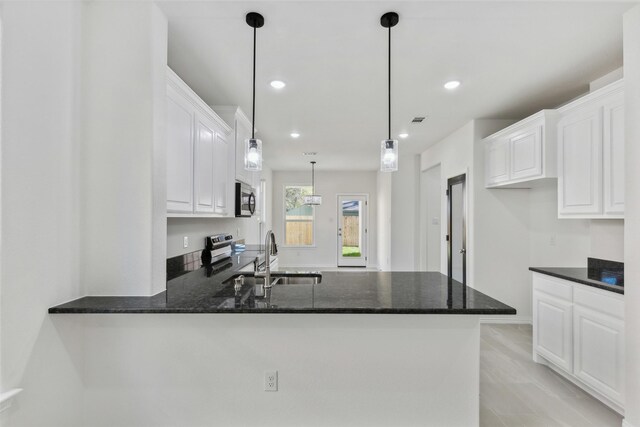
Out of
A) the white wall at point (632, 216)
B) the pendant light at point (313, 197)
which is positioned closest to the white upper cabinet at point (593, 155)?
the white wall at point (632, 216)

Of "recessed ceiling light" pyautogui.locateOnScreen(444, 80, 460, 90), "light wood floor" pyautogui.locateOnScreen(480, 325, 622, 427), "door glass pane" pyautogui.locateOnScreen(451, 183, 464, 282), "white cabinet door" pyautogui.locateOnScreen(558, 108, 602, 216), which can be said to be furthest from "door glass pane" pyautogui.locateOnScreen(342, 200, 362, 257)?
"white cabinet door" pyautogui.locateOnScreen(558, 108, 602, 216)

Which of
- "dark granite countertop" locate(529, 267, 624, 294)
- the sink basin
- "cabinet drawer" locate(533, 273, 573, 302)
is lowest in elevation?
"cabinet drawer" locate(533, 273, 573, 302)

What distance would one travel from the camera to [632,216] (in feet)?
6.06

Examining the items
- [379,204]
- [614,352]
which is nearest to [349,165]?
[379,204]

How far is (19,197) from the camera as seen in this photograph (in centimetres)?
137

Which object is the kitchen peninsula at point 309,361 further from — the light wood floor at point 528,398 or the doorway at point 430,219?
the doorway at point 430,219

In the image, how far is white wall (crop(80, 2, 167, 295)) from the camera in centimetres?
173

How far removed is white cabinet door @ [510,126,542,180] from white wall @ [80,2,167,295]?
3.35 metres

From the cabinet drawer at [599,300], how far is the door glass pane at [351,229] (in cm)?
591

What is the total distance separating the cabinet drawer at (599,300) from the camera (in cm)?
206

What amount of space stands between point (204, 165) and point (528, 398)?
319cm

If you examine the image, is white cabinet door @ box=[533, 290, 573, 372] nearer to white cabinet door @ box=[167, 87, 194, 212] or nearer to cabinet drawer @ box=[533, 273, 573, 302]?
cabinet drawer @ box=[533, 273, 573, 302]

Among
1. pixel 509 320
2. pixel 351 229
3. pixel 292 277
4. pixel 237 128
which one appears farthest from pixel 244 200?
pixel 351 229

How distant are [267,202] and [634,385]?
21.3 ft
